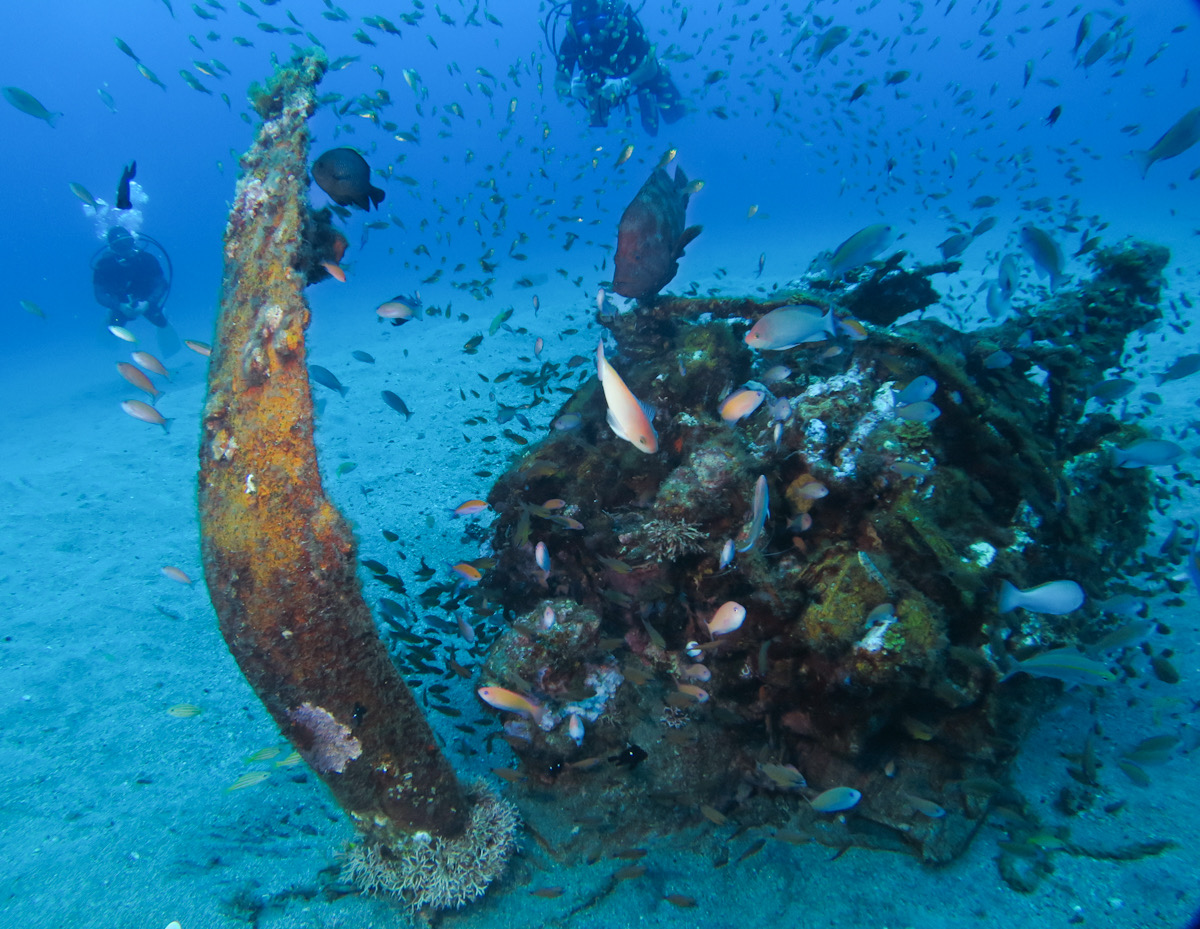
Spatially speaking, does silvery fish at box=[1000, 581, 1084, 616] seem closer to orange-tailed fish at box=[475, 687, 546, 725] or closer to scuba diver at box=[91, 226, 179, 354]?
orange-tailed fish at box=[475, 687, 546, 725]

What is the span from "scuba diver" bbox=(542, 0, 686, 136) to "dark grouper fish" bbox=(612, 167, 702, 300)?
1438cm

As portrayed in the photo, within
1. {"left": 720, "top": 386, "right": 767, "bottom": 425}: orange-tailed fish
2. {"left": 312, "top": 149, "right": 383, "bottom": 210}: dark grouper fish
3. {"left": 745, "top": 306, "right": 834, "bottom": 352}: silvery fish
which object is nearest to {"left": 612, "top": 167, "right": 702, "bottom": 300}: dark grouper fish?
{"left": 745, "top": 306, "right": 834, "bottom": 352}: silvery fish

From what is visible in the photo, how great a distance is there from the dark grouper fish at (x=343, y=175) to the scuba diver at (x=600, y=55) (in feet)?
50.5

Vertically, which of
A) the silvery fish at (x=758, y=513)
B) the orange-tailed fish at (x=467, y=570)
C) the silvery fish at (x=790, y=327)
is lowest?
the orange-tailed fish at (x=467, y=570)

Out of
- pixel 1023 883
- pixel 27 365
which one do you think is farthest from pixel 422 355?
pixel 27 365

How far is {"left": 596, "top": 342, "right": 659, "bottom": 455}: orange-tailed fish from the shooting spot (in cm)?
182

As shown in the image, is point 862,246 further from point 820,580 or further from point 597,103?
point 597,103

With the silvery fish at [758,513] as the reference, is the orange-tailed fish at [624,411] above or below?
above

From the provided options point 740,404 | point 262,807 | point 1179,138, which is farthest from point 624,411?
point 1179,138

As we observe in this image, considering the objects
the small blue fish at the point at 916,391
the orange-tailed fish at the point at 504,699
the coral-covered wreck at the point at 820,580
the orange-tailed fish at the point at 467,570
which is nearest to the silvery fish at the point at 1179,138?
the coral-covered wreck at the point at 820,580

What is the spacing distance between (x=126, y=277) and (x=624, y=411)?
22.1 m

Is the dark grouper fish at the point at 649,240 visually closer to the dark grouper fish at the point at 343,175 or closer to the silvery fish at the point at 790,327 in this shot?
the silvery fish at the point at 790,327

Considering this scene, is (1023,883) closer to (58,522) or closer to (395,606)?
(395,606)

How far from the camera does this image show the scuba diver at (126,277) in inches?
643
